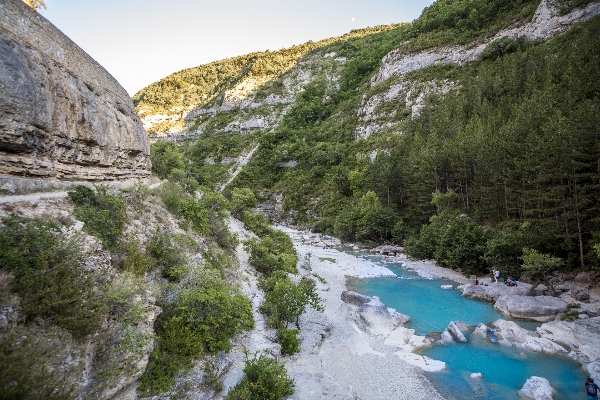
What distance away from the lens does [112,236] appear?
34.2 ft

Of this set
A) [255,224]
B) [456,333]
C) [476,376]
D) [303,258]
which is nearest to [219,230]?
[303,258]

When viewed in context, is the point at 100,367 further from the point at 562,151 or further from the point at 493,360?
the point at 562,151

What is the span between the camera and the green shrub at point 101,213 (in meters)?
9.80

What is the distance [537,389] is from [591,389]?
1768 millimetres

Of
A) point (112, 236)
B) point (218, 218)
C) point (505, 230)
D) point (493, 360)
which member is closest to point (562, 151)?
point (505, 230)

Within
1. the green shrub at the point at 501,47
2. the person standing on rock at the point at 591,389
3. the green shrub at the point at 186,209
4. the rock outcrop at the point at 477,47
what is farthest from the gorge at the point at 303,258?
the green shrub at the point at 501,47

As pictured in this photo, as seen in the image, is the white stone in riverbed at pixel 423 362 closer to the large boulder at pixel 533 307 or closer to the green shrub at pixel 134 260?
the large boulder at pixel 533 307

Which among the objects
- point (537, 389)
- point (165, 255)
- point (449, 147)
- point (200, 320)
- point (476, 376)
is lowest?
point (476, 376)

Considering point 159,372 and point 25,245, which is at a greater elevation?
Result: point 25,245

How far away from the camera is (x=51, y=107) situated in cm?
1053

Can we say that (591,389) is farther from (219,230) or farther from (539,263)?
(219,230)

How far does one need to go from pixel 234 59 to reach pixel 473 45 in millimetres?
122071

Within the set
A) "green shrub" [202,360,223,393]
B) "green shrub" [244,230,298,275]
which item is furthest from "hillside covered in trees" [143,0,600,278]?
"green shrub" [202,360,223,393]

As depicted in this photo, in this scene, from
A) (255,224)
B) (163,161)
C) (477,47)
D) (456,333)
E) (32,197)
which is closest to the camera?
(32,197)
